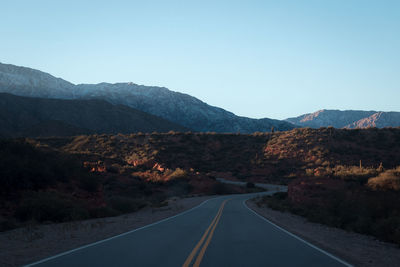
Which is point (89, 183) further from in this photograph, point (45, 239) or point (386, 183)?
point (386, 183)

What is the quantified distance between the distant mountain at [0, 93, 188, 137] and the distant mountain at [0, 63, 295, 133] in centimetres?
2071

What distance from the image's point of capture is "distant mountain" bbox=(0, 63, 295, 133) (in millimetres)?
142875

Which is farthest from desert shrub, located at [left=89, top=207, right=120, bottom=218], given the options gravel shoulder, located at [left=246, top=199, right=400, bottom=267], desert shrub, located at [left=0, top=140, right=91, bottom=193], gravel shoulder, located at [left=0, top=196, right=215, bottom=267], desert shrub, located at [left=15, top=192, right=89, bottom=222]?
gravel shoulder, located at [left=246, top=199, right=400, bottom=267]

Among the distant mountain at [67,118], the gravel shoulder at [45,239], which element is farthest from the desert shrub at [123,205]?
the distant mountain at [67,118]

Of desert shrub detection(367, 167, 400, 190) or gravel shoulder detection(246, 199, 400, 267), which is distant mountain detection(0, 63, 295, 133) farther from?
Result: gravel shoulder detection(246, 199, 400, 267)

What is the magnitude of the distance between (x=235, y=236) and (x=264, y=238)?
3.30 feet

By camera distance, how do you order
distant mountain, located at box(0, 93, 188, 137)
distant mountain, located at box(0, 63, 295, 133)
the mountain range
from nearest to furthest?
distant mountain, located at box(0, 93, 188, 137) < the mountain range < distant mountain, located at box(0, 63, 295, 133)

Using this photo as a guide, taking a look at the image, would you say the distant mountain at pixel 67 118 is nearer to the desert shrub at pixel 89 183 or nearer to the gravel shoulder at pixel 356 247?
the desert shrub at pixel 89 183

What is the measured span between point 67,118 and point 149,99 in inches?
2214

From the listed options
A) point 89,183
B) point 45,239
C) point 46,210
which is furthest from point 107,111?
point 45,239

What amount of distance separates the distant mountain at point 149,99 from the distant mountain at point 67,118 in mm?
20712

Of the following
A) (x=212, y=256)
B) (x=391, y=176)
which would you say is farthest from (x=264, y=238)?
(x=391, y=176)

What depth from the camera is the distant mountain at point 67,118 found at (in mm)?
95812

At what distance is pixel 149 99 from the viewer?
16288cm
